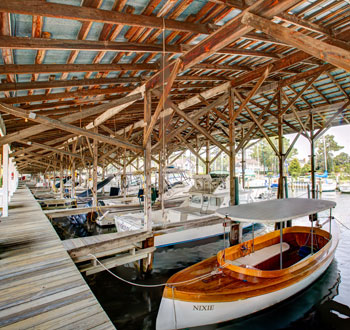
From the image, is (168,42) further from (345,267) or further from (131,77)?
(345,267)

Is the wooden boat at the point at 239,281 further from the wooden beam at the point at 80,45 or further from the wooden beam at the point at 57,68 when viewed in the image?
the wooden beam at the point at 57,68

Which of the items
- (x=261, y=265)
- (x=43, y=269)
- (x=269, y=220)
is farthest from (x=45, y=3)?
(x=261, y=265)

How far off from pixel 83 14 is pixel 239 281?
540cm

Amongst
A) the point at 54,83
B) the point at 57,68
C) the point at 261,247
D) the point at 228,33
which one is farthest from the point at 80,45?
the point at 261,247

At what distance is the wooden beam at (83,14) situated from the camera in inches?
95.8

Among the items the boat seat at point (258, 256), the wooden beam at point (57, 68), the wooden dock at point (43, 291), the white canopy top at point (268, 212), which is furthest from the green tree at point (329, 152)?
the wooden dock at point (43, 291)

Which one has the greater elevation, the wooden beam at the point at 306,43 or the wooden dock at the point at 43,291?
the wooden beam at the point at 306,43

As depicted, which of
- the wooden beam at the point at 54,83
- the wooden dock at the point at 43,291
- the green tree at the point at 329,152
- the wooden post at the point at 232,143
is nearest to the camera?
the wooden dock at the point at 43,291

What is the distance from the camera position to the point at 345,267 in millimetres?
7156

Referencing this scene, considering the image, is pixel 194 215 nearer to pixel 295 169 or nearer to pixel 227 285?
pixel 227 285

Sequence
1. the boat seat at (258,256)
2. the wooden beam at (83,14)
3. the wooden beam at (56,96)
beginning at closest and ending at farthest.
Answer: the wooden beam at (83,14) → the wooden beam at (56,96) → the boat seat at (258,256)

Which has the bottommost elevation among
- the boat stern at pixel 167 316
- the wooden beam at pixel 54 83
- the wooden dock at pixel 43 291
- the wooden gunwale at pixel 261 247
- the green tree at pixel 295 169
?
the boat stern at pixel 167 316

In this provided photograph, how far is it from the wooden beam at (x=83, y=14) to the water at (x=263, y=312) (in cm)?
553

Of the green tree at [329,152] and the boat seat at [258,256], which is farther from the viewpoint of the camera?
the green tree at [329,152]
